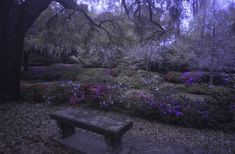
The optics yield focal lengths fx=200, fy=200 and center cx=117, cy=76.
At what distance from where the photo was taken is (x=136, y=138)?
383 centimetres

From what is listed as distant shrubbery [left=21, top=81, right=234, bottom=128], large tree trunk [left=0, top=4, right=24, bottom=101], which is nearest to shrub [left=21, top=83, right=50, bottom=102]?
distant shrubbery [left=21, top=81, right=234, bottom=128]

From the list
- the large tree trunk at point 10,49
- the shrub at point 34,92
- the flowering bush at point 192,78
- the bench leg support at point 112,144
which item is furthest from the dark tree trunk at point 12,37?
the flowering bush at point 192,78

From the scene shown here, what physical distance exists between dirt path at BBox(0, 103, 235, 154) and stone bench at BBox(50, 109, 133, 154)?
0.22m

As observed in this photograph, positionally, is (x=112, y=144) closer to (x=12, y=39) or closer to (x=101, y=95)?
(x=101, y=95)

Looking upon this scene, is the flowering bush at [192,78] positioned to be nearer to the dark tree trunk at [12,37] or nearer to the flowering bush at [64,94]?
the flowering bush at [64,94]

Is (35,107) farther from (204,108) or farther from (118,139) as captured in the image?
(204,108)

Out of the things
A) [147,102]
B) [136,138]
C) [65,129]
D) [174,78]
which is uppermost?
[174,78]

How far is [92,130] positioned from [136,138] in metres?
1.31

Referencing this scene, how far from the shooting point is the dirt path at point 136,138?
3.24 m

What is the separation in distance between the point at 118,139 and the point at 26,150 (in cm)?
146

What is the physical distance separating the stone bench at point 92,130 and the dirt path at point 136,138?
0.22 m

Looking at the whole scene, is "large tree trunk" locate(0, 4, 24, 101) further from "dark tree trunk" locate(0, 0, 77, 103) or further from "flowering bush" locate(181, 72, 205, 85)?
"flowering bush" locate(181, 72, 205, 85)

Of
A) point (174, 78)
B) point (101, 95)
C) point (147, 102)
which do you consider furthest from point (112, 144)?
point (174, 78)

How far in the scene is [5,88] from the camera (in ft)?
18.1
